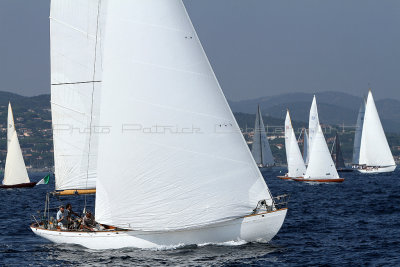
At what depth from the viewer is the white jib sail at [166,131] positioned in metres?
24.0

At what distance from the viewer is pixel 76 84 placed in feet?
97.0

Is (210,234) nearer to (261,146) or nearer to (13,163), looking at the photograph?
(13,163)

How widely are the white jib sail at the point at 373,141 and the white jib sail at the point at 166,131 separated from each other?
7622 centimetres

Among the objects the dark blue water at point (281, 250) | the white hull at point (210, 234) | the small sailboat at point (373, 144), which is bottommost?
the dark blue water at point (281, 250)

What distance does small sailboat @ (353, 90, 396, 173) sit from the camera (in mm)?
98875

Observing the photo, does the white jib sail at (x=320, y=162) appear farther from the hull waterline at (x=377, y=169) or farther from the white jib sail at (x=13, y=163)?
the white jib sail at (x=13, y=163)

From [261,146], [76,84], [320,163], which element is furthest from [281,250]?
[261,146]

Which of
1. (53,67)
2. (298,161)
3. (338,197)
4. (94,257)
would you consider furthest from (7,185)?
(94,257)

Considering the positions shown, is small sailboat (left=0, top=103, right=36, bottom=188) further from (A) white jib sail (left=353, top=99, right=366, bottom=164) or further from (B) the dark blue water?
(A) white jib sail (left=353, top=99, right=366, bottom=164)

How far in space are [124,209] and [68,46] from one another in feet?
29.3

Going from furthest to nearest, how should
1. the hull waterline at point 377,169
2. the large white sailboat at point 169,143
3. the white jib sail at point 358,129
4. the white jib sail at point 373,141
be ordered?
the white jib sail at point 358,129 → the hull waterline at point 377,169 → the white jib sail at point 373,141 → the large white sailboat at point 169,143

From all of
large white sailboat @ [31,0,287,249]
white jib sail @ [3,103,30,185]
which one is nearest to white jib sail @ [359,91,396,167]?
white jib sail @ [3,103,30,185]

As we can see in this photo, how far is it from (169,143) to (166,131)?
0.45m

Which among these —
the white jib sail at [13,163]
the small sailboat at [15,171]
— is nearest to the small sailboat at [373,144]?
the small sailboat at [15,171]
